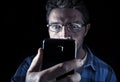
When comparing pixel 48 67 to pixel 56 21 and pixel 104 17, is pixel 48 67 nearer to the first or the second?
pixel 56 21

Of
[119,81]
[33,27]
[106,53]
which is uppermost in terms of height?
[33,27]

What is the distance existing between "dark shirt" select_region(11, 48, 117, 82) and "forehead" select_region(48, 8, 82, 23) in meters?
0.16

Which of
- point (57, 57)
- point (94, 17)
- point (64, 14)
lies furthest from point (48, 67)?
point (94, 17)

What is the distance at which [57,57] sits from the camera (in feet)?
2.47

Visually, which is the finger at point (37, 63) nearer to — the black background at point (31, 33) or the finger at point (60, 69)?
the finger at point (60, 69)

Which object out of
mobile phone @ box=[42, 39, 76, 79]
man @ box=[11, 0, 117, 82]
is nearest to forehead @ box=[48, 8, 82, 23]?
man @ box=[11, 0, 117, 82]

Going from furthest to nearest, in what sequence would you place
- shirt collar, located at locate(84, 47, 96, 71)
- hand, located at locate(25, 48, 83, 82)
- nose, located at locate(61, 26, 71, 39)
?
shirt collar, located at locate(84, 47, 96, 71) < nose, located at locate(61, 26, 71, 39) < hand, located at locate(25, 48, 83, 82)

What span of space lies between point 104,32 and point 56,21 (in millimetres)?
215

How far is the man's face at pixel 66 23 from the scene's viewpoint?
1.00 meters

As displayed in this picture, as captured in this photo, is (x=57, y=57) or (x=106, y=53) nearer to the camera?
(x=57, y=57)

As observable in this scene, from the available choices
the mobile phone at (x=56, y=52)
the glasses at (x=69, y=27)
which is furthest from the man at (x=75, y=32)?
the mobile phone at (x=56, y=52)

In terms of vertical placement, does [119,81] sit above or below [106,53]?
below

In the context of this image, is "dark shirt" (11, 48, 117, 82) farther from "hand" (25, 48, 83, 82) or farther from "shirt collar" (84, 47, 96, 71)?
"hand" (25, 48, 83, 82)

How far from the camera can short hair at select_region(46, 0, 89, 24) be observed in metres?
1.01
